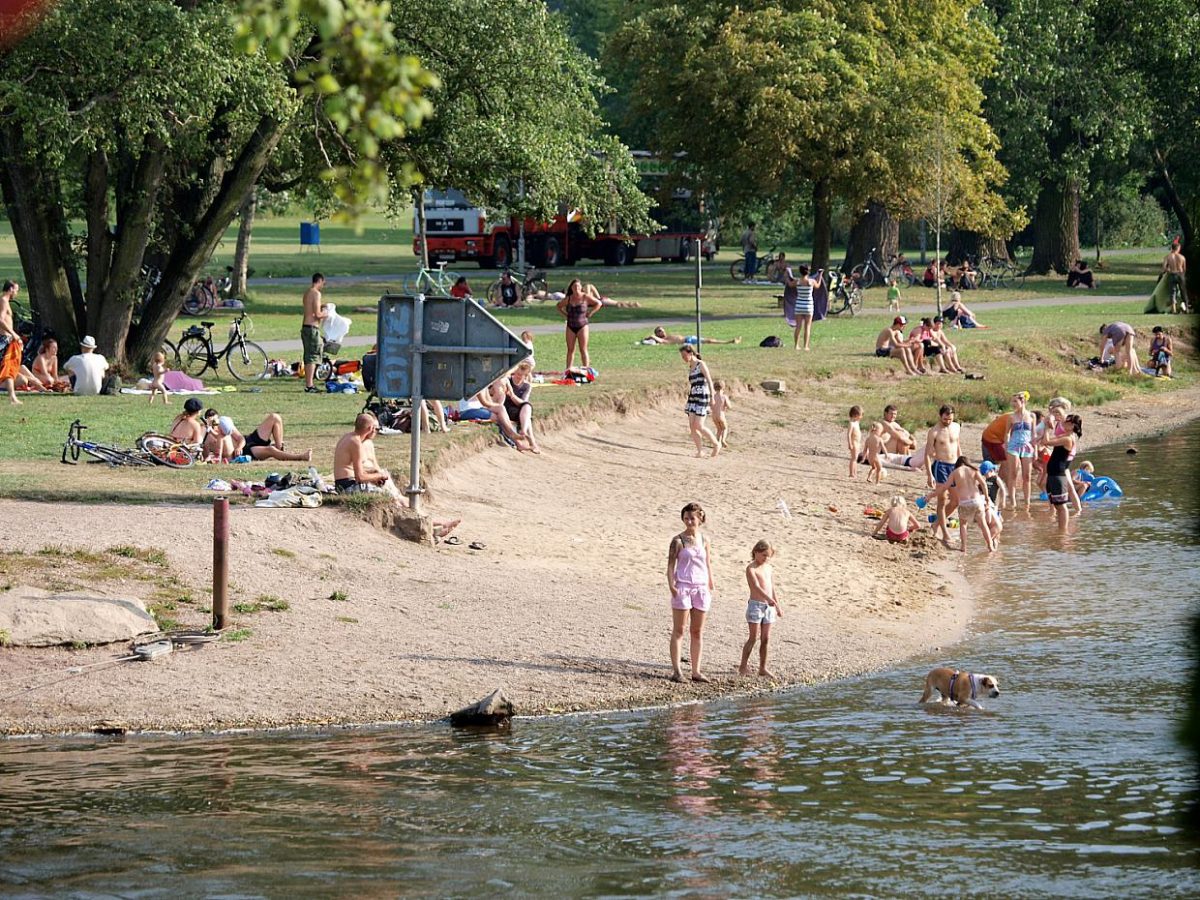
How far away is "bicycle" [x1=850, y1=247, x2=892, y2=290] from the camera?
52.0 metres

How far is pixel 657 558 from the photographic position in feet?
65.5

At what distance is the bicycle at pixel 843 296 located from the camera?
45.2 metres

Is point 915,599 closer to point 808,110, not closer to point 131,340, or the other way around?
point 131,340

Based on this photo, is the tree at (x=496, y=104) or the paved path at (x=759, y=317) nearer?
the tree at (x=496, y=104)

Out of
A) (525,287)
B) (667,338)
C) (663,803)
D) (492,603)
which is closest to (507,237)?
(525,287)

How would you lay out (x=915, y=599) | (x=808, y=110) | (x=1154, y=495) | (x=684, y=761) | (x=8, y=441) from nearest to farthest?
(x=684, y=761) → (x=915, y=599) → (x=8, y=441) → (x=1154, y=495) → (x=808, y=110)

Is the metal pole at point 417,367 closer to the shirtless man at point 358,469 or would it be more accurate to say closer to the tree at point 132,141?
the shirtless man at point 358,469

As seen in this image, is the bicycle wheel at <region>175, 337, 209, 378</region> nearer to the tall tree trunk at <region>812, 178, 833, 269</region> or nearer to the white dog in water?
the white dog in water

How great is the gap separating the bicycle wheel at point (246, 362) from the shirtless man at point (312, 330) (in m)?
1.75

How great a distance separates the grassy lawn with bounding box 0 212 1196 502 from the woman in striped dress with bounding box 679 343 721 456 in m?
1.92

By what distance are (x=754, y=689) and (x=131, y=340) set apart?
1679 centimetres

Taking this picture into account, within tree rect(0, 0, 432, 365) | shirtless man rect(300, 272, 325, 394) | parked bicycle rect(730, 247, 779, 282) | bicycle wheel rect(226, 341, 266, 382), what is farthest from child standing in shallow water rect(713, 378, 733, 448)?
parked bicycle rect(730, 247, 779, 282)


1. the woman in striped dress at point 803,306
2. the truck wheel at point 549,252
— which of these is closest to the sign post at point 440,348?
the woman in striped dress at point 803,306

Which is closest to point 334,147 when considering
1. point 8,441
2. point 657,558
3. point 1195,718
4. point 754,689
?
point 8,441
